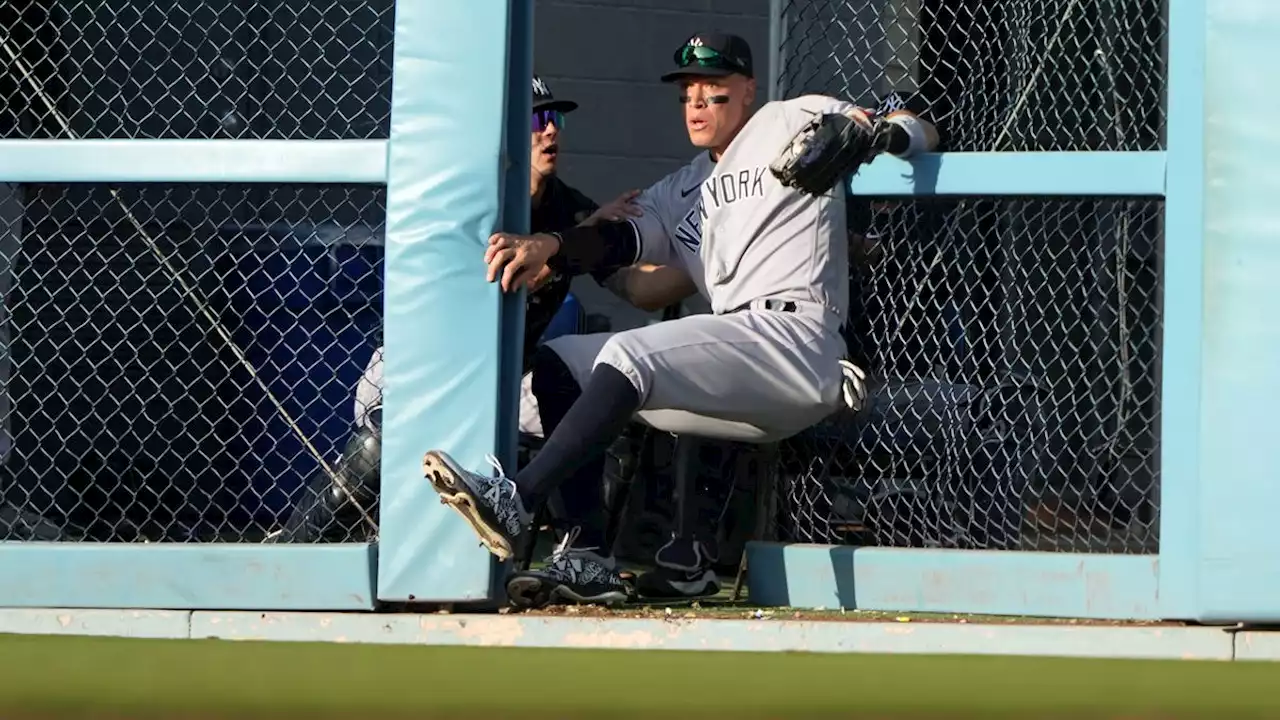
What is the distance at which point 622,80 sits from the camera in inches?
309

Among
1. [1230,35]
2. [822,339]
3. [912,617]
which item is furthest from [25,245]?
A: [1230,35]

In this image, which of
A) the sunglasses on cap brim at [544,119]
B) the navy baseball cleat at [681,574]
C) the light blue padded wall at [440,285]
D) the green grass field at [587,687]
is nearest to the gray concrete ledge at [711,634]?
the light blue padded wall at [440,285]

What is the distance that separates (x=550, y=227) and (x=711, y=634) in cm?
193

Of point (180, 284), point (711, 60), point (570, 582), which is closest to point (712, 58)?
point (711, 60)

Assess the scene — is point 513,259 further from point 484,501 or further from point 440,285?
Answer: point 484,501

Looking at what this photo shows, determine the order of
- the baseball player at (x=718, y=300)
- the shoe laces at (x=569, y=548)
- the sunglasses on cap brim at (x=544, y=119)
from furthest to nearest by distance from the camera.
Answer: the sunglasses on cap brim at (x=544, y=119)
the shoe laces at (x=569, y=548)
the baseball player at (x=718, y=300)

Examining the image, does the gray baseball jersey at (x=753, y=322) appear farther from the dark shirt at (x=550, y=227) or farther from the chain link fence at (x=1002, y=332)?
the dark shirt at (x=550, y=227)

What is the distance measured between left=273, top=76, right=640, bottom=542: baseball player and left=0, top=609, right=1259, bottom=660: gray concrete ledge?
0.42m

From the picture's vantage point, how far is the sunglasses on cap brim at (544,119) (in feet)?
19.5

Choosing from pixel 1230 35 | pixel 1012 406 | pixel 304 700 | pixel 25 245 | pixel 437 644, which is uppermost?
pixel 1230 35

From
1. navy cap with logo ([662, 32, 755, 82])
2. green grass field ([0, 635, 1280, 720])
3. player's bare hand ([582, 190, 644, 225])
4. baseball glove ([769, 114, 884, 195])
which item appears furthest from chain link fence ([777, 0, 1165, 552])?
green grass field ([0, 635, 1280, 720])

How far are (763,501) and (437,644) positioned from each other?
1210 millimetres

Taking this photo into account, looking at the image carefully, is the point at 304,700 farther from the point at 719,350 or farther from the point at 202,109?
the point at 202,109

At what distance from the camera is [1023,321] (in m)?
5.89
